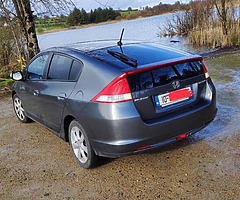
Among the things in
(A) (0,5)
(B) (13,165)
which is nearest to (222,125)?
(B) (13,165)

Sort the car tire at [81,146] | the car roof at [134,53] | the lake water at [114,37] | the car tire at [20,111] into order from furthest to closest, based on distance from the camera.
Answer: the lake water at [114,37], the car tire at [20,111], the car tire at [81,146], the car roof at [134,53]

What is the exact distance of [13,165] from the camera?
386 centimetres

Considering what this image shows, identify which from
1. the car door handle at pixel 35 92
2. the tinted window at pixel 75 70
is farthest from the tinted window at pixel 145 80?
the car door handle at pixel 35 92

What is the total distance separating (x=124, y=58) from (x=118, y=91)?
0.54 m

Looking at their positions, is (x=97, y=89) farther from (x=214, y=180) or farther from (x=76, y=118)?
(x=214, y=180)

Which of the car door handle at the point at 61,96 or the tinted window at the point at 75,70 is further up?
the tinted window at the point at 75,70

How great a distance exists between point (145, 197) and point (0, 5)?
9566mm

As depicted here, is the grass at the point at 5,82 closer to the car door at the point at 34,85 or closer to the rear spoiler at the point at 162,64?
the car door at the point at 34,85

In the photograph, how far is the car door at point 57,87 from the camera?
3555 mm

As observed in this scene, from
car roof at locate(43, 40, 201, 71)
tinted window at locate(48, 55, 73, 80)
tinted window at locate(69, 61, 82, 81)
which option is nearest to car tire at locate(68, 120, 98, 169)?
tinted window at locate(69, 61, 82, 81)

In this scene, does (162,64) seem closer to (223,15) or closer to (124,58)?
(124,58)

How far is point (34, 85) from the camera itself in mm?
4547

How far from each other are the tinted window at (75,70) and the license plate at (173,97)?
108 cm

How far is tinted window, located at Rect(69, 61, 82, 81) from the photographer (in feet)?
11.3
